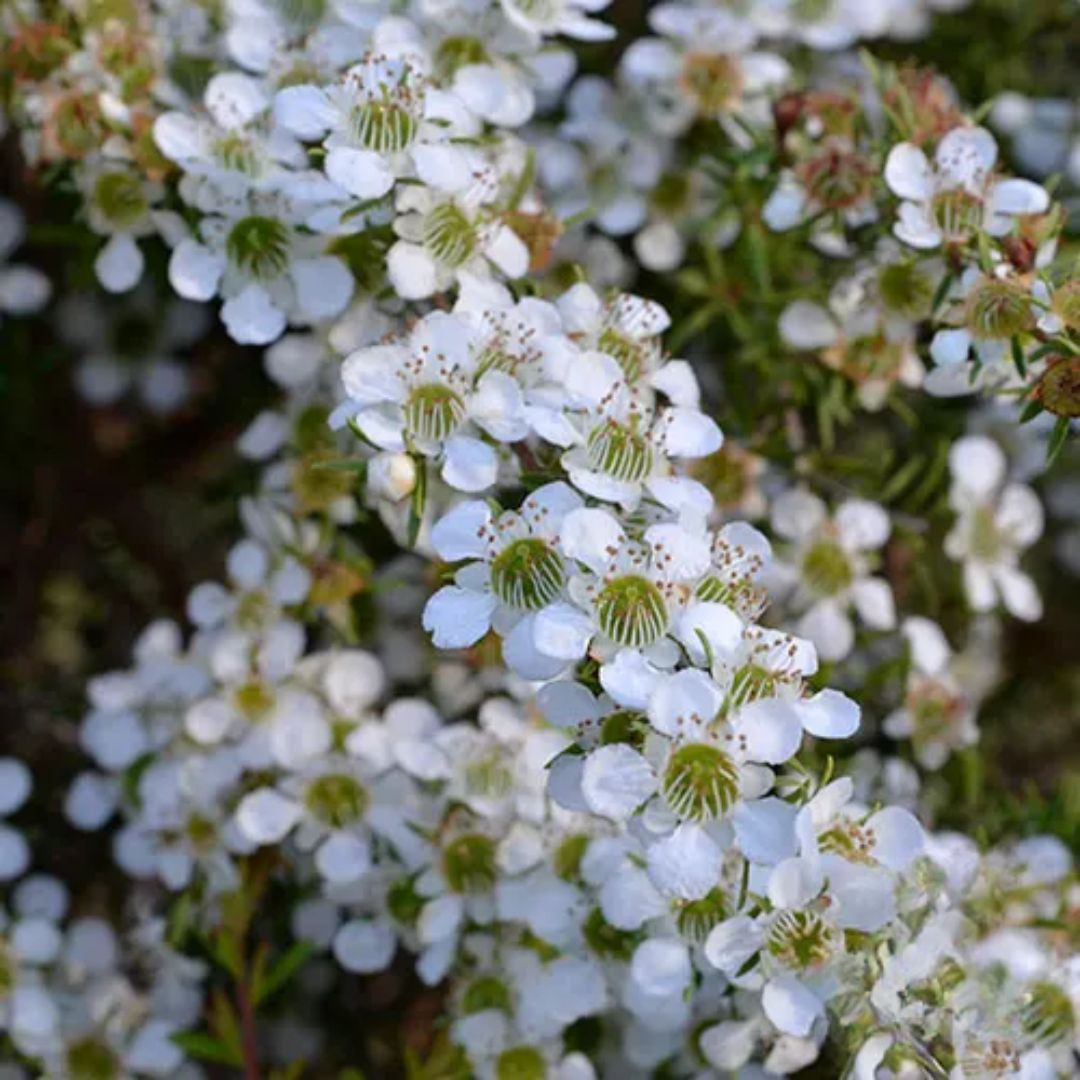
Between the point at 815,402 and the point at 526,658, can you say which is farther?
the point at 815,402

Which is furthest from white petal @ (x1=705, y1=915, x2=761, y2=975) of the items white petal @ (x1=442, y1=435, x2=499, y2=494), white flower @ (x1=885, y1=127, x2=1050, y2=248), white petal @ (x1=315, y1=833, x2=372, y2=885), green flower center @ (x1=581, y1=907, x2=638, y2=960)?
white flower @ (x1=885, y1=127, x2=1050, y2=248)

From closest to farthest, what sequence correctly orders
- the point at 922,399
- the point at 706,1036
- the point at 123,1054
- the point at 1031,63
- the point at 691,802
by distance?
the point at 691,802 < the point at 706,1036 < the point at 123,1054 < the point at 922,399 < the point at 1031,63

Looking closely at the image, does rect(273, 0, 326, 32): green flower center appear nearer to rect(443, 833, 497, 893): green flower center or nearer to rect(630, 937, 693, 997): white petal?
rect(443, 833, 497, 893): green flower center

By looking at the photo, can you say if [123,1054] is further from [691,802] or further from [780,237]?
[780,237]

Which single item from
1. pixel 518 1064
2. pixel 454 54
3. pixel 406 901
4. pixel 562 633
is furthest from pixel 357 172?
pixel 518 1064

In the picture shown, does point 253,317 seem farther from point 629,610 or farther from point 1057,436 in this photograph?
point 1057,436

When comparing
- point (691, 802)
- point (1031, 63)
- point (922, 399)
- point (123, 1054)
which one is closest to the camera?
point (691, 802)

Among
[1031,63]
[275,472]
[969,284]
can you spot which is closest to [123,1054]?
[275,472]
